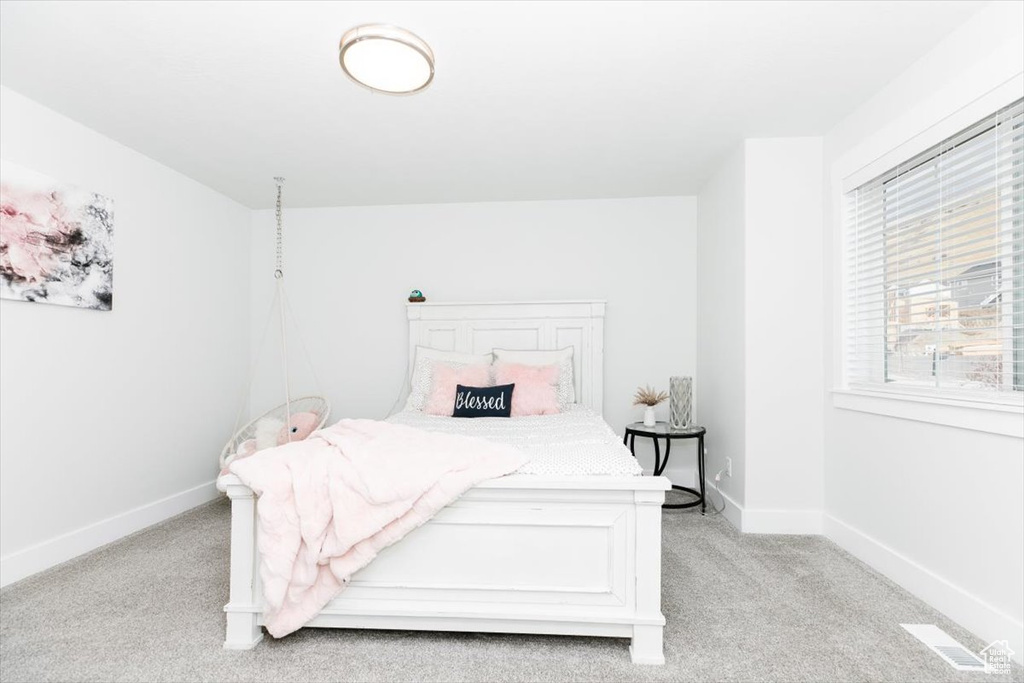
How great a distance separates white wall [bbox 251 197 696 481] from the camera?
4383 millimetres

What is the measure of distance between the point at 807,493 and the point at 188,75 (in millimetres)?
4050

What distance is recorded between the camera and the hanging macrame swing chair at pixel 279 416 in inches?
146

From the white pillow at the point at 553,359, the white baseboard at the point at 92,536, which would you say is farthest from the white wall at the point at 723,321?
the white baseboard at the point at 92,536

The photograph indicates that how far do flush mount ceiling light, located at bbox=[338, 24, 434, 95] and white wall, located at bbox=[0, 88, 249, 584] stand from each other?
1.92 meters

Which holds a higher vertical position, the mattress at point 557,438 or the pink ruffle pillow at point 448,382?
the pink ruffle pillow at point 448,382

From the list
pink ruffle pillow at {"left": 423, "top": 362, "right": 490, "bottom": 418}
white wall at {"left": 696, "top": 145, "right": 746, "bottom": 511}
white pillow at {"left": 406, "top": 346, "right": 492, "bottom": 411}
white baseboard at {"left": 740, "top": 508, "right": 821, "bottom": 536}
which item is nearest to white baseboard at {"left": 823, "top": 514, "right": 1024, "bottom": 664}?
white baseboard at {"left": 740, "top": 508, "right": 821, "bottom": 536}

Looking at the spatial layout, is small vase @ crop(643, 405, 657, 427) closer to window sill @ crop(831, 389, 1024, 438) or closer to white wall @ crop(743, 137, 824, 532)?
white wall @ crop(743, 137, 824, 532)

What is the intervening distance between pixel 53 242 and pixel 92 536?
1.67 meters

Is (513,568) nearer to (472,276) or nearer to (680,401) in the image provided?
(680,401)

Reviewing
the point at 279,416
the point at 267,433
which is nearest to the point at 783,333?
the point at 267,433

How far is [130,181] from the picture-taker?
3.32m

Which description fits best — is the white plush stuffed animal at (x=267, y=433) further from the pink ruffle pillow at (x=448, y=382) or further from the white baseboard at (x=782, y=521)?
the white baseboard at (x=782, y=521)

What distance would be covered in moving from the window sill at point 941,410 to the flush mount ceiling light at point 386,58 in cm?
257

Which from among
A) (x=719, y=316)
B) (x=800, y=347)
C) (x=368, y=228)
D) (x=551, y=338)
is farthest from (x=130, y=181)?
(x=800, y=347)
